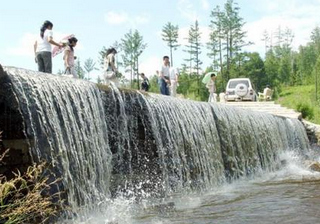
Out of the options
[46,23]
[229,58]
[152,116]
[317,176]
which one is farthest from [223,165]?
[229,58]

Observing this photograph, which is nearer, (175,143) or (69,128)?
(69,128)

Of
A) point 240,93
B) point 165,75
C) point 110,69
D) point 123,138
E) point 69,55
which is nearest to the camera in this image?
point 123,138

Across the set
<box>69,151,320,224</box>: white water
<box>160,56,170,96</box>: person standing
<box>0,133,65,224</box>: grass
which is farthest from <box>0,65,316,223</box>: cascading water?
<box>160,56,170,96</box>: person standing

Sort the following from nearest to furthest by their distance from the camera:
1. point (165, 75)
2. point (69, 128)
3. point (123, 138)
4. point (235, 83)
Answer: point (69, 128), point (123, 138), point (165, 75), point (235, 83)

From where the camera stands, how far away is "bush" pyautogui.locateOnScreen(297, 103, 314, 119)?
26734mm

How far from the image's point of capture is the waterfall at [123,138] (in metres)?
7.14

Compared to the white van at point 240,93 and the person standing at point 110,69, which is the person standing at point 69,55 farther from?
the white van at point 240,93

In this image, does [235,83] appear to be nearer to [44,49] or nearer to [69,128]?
[44,49]

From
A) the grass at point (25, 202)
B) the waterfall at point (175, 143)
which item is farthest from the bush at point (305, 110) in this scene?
the grass at point (25, 202)

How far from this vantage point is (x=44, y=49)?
10023 millimetres

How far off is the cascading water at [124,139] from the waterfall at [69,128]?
0.05 ft

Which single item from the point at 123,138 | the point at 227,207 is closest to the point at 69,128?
the point at 123,138

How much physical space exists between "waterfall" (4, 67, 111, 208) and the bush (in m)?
20.1

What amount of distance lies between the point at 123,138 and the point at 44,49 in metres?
2.59
